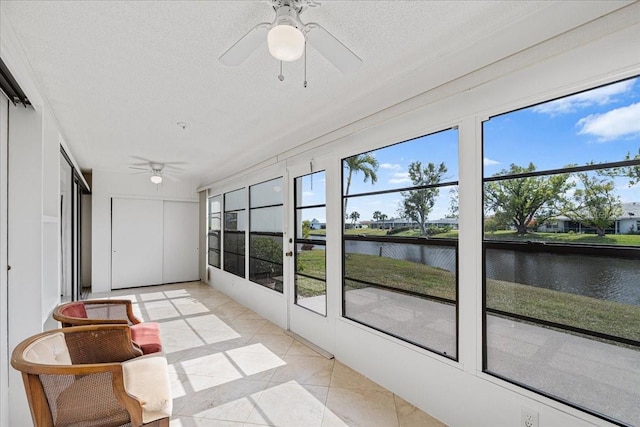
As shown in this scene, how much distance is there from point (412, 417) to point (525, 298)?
1180 millimetres

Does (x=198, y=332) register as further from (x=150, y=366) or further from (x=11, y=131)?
(x=11, y=131)

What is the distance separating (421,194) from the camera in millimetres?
2367

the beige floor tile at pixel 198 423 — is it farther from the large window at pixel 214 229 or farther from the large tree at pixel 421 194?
the large window at pixel 214 229

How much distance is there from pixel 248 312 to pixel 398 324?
290 centimetres

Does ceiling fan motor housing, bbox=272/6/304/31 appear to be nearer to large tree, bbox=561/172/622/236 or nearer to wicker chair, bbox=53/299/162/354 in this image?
large tree, bbox=561/172/622/236

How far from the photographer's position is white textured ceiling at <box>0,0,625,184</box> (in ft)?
4.91

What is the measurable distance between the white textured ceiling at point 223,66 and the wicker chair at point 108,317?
1766 millimetres

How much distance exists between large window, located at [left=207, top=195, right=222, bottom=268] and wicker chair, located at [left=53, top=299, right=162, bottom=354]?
3623mm

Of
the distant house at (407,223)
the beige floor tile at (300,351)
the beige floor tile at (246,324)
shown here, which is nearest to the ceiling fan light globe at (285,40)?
the distant house at (407,223)

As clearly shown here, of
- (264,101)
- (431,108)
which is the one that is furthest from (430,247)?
(264,101)

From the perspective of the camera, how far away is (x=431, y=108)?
221cm

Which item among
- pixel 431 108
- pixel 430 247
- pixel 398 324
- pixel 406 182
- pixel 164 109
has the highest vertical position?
pixel 164 109

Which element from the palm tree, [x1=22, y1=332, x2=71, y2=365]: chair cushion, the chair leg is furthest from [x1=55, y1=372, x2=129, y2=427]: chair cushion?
the palm tree

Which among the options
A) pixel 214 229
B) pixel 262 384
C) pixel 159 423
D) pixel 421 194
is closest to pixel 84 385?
pixel 159 423
